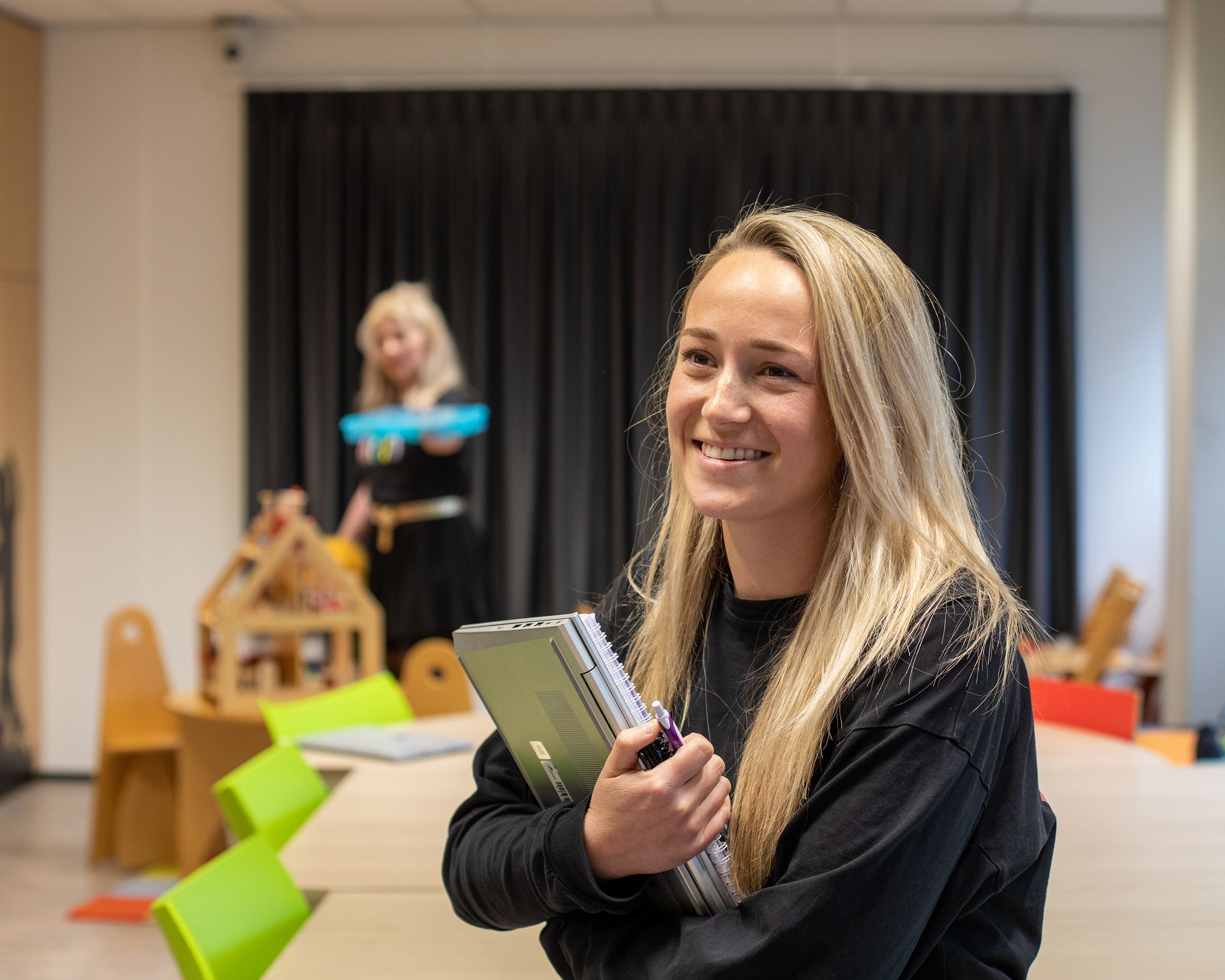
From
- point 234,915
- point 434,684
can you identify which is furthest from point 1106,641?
point 234,915

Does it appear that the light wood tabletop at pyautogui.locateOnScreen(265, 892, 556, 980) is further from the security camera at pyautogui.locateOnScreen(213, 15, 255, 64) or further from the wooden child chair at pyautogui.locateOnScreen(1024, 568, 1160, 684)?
the security camera at pyautogui.locateOnScreen(213, 15, 255, 64)

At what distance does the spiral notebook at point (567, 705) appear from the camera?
1.01 meters

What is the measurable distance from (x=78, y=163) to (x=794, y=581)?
5098 mm

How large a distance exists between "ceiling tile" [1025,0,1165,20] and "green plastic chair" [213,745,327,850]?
434 centimetres

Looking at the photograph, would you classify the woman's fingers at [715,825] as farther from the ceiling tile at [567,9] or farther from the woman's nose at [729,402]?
the ceiling tile at [567,9]

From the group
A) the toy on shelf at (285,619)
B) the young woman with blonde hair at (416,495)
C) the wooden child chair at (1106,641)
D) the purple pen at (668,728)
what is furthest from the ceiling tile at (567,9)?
the purple pen at (668,728)

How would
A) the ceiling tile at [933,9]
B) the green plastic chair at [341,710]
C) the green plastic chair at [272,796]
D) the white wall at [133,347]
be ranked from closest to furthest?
the green plastic chair at [272,796] → the green plastic chair at [341,710] → the ceiling tile at [933,9] → the white wall at [133,347]

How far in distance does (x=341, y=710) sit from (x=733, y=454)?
2097 mm

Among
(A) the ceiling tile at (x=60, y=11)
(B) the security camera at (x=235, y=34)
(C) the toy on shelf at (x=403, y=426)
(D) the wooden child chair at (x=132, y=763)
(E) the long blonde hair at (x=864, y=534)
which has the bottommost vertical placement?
(D) the wooden child chair at (x=132, y=763)

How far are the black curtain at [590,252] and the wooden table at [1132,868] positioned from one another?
2.73 metres

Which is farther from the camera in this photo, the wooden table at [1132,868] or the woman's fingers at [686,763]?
the wooden table at [1132,868]

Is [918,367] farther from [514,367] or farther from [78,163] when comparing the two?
[78,163]

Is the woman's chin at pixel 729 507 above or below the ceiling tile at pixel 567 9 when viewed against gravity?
below

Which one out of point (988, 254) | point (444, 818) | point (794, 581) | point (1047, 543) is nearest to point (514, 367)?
point (988, 254)
